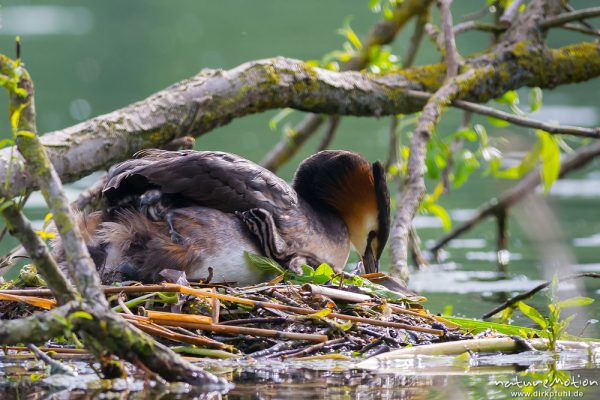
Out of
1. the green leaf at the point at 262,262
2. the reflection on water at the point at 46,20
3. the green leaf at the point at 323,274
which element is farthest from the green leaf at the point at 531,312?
A: the reflection on water at the point at 46,20

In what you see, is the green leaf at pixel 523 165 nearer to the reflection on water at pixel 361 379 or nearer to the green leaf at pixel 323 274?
the green leaf at pixel 323 274

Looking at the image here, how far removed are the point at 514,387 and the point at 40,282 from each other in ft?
7.84

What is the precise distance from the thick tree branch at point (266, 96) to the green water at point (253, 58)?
74 cm

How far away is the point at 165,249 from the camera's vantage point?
575 centimetres

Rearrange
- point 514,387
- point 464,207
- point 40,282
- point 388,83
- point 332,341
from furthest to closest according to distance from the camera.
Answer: point 464,207, point 388,83, point 40,282, point 332,341, point 514,387

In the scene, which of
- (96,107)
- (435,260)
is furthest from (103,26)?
(435,260)

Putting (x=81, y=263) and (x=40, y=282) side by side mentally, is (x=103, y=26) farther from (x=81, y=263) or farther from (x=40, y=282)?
(x=81, y=263)

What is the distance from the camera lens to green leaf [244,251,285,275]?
5.82m

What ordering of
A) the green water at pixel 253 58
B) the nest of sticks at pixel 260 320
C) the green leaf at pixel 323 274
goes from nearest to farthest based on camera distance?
the nest of sticks at pixel 260 320 → the green leaf at pixel 323 274 → the green water at pixel 253 58

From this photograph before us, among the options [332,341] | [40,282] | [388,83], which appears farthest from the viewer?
[388,83]

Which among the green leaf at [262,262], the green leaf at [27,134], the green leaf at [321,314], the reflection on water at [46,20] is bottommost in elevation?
the green leaf at [321,314]

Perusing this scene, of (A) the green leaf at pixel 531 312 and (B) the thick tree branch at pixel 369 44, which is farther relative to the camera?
(B) the thick tree branch at pixel 369 44

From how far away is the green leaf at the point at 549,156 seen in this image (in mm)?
8109

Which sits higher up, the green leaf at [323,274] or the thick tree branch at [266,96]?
the thick tree branch at [266,96]
